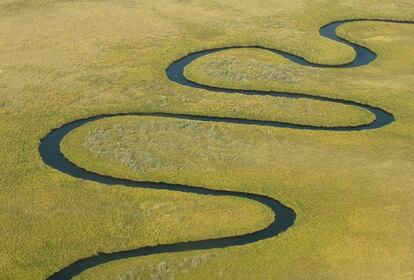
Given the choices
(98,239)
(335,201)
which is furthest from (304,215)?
(98,239)

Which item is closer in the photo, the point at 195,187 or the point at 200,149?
the point at 195,187

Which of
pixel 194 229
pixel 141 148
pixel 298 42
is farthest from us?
pixel 298 42

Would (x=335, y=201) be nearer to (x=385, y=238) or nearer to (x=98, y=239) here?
(x=385, y=238)

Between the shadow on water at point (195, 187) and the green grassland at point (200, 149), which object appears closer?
the green grassland at point (200, 149)

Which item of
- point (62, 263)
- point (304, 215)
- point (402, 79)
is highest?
point (402, 79)

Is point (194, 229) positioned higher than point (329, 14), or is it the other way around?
point (329, 14)

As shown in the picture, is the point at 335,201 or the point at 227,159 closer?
the point at 335,201

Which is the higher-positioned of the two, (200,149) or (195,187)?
(200,149)

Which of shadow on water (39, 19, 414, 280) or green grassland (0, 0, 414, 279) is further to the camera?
shadow on water (39, 19, 414, 280)
